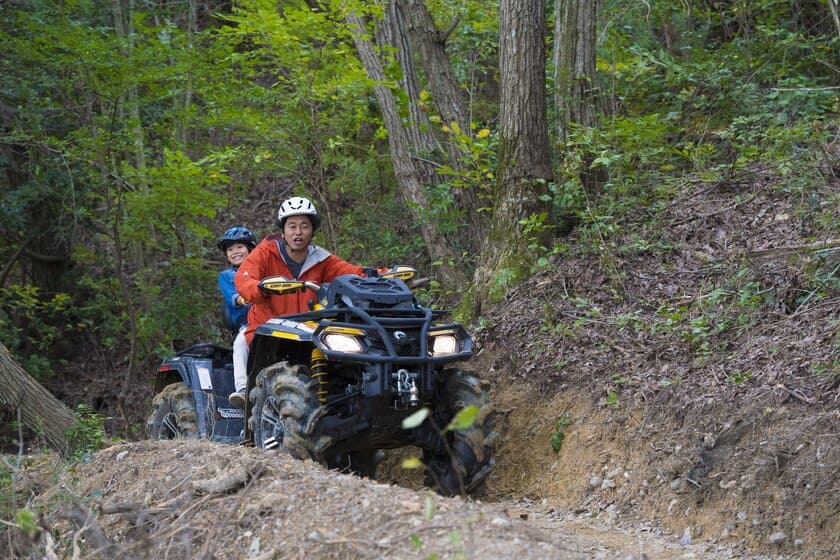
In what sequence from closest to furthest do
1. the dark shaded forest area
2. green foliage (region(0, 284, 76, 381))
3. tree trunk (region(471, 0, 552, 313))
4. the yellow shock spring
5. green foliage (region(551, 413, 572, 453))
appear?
1. the yellow shock spring
2. the dark shaded forest area
3. green foliage (region(551, 413, 572, 453))
4. tree trunk (region(471, 0, 552, 313))
5. green foliage (region(0, 284, 76, 381))

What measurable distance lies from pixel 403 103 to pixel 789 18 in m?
5.42

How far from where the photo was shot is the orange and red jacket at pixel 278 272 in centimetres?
788

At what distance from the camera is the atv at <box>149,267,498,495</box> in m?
6.56

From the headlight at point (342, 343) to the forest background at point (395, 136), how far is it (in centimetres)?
295

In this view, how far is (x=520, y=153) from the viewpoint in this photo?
32.1 ft

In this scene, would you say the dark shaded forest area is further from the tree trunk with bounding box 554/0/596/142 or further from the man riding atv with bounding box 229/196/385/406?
the man riding atv with bounding box 229/196/385/406

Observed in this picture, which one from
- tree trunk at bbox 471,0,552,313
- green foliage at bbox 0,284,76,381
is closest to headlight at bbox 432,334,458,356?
tree trunk at bbox 471,0,552,313

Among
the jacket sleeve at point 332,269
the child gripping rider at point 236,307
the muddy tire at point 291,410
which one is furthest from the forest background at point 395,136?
the muddy tire at point 291,410

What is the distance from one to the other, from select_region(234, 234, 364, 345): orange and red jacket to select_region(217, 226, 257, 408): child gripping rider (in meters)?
0.16

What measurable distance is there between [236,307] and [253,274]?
54.1 inches

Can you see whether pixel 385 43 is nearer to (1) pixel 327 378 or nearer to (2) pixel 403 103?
(2) pixel 403 103

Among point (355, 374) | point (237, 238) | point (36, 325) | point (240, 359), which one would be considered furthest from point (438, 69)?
point (36, 325)

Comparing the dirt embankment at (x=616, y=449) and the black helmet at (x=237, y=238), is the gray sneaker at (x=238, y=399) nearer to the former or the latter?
the dirt embankment at (x=616, y=449)

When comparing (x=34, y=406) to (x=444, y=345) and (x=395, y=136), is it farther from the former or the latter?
(x=395, y=136)
